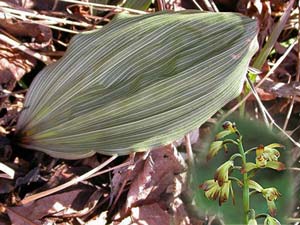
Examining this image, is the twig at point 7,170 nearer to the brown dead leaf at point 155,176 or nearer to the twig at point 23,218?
the twig at point 23,218

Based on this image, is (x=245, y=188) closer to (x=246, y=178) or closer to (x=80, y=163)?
(x=246, y=178)

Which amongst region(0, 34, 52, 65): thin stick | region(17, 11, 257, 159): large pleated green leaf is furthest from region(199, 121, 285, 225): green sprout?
region(0, 34, 52, 65): thin stick

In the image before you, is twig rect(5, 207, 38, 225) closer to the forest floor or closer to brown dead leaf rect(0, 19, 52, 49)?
the forest floor

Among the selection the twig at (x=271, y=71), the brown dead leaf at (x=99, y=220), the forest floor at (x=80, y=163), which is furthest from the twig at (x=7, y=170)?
the twig at (x=271, y=71)

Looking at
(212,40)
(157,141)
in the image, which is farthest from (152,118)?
(212,40)

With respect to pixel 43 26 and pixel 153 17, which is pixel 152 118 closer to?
pixel 153 17
